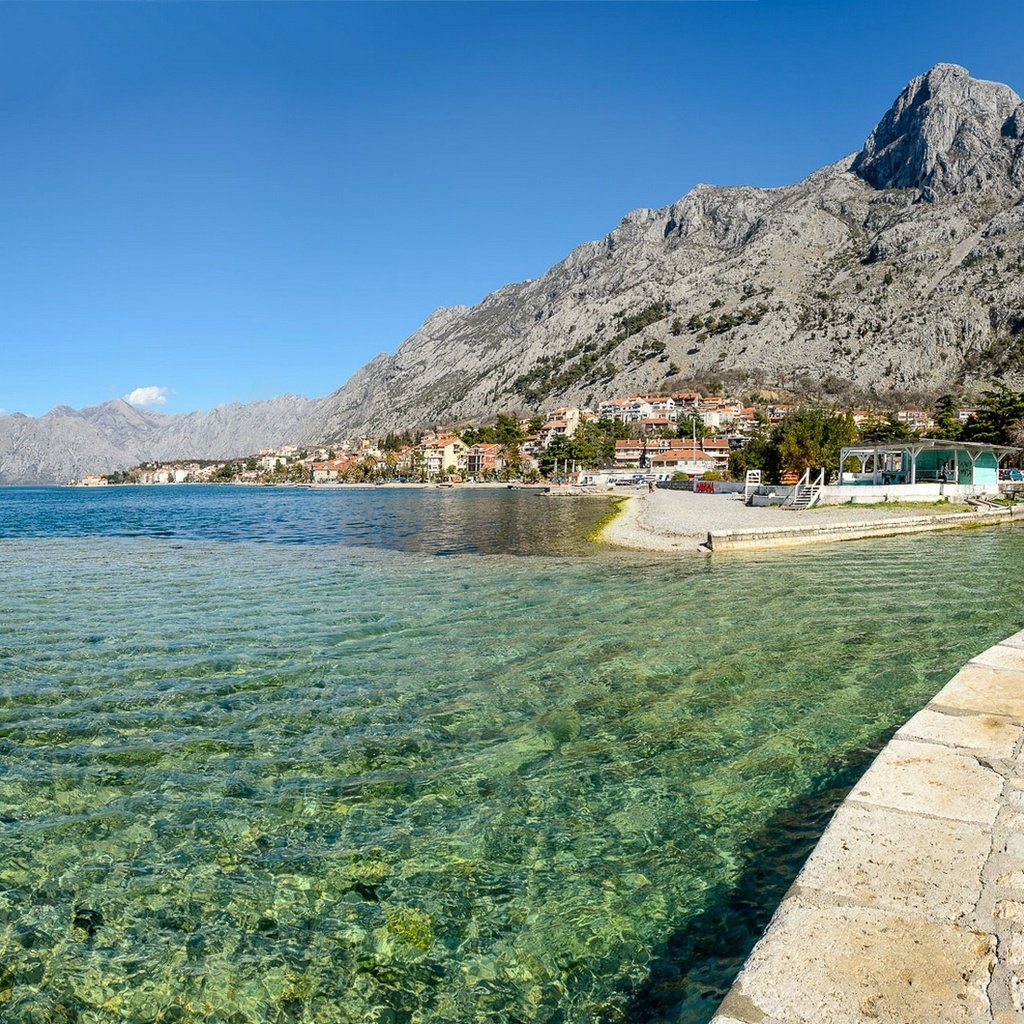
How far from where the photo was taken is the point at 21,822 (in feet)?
18.0

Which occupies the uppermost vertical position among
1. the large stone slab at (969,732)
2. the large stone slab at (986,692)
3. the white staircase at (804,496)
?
the white staircase at (804,496)

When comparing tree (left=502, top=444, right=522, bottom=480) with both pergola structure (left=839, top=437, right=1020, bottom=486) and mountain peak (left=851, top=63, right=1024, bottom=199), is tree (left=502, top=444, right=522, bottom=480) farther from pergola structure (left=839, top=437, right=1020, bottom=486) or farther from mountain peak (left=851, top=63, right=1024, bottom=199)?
mountain peak (left=851, top=63, right=1024, bottom=199)

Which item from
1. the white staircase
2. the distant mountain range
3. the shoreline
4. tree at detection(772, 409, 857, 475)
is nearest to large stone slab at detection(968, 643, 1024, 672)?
the shoreline

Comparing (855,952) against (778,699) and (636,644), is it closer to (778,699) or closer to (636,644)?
(778,699)

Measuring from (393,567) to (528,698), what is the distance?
1408 cm

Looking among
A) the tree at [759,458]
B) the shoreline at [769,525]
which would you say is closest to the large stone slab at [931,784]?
the shoreline at [769,525]

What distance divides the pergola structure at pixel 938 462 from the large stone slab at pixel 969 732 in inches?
1698

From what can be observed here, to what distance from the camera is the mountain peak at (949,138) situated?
157 meters

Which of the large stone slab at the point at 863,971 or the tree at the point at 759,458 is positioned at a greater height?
the tree at the point at 759,458

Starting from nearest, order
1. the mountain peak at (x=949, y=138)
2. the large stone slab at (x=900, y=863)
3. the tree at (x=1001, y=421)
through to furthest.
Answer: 1. the large stone slab at (x=900, y=863)
2. the tree at (x=1001, y=421)
3. the mountain peak at (x=949, y=138)

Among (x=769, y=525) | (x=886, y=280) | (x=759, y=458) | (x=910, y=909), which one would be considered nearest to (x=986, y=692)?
(x=910, y=909)

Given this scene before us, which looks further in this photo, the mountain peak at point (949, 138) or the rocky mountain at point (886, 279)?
the mountain peak at point (949, 138)

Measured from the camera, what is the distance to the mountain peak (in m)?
157

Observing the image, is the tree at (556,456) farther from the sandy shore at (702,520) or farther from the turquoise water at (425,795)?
the turquoise water at (425,795)
